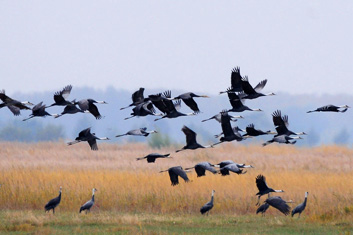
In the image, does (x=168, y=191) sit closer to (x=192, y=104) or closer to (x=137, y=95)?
(x=192, y=104)

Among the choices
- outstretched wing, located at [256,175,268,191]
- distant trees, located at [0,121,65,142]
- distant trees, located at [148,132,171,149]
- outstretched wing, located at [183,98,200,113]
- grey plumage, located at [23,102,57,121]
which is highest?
grey plumage, located at [23,102,57,121]

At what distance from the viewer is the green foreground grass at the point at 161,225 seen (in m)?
16.8

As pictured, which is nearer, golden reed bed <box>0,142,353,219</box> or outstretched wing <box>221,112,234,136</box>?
outstretched wing <box>221,112,234,136</box>

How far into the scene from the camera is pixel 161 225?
17.8m

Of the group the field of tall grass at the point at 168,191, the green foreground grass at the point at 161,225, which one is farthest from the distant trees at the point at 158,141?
the green foreground grass at the point at 161,225

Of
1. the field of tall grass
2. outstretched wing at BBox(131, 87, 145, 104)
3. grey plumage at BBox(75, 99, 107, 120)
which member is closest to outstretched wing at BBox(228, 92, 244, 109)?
outstretched wing at BBox(131, 87, 145, 104)

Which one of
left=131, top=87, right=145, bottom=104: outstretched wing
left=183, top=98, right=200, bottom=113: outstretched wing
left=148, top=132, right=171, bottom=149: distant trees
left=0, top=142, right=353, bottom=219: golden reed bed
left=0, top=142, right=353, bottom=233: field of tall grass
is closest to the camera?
left=131, top=87, right=145, bottom=104: outstretched wing

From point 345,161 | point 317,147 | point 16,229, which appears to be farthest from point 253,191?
point 317,147

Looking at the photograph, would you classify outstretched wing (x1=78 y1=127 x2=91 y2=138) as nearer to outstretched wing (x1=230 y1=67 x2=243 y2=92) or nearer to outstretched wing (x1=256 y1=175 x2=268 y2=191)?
outstretched wing (x1=230 y1=67 x2=243 y2=92)

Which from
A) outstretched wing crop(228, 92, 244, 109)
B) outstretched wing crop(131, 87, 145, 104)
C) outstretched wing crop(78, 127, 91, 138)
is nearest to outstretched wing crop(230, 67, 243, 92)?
outstretched wing crop(228, 92, 244, 109)

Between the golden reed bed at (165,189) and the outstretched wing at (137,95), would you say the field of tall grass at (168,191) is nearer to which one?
the golden reed bed at (165,189)

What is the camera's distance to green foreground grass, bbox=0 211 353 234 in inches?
662

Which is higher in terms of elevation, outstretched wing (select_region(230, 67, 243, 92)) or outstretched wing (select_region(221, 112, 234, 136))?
outstretched wing (select_region(230, 67, 243, 92))

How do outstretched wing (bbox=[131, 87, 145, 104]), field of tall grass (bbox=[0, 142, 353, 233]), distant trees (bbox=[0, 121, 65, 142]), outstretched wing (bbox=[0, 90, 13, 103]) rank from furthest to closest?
distant trees (bbox=[0, 121, 65, 142]), field of tall grass (bbox=[0, 142, 353, 233]), outstretched wing (bbox=[131, 87, 145, 104]), outstretched wing (bbox=[0, 90, 13, 103])
